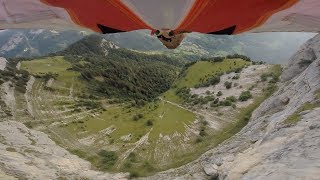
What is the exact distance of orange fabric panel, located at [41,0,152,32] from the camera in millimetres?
5758

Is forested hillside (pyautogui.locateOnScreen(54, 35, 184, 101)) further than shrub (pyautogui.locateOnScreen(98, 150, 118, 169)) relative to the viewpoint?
Yes

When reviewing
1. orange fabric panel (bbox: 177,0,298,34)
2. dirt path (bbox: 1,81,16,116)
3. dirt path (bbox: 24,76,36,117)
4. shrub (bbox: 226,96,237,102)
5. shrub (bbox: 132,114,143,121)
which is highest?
shrub (bbox: 226,96,237,102)

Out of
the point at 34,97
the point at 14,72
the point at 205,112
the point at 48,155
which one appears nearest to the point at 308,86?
the point at 205,112

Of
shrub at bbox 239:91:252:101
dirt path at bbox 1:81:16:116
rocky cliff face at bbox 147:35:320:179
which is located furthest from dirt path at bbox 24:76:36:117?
rocky cliff face at bbox 147:35:320:179

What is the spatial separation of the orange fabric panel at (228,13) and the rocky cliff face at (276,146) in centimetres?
2191

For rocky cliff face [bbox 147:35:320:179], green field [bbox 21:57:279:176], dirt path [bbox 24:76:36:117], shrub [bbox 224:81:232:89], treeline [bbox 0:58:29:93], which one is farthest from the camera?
treeline [bbox 0:58:29:93]

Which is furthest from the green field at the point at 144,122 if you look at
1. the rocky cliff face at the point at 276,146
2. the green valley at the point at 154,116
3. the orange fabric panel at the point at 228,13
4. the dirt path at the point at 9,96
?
the orange fabric panel at the point at 228,13

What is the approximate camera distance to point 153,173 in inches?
1805

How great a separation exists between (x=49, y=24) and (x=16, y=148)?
48.4 m

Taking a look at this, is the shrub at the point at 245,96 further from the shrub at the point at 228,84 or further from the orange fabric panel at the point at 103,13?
the orange fabric panel at the point at 103,13

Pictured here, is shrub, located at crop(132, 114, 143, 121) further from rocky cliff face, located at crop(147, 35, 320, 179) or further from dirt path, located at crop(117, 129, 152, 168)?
rocky cliff face, located at crop(147, 35, 320, 179)

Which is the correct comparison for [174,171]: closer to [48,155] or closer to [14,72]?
[48,155]

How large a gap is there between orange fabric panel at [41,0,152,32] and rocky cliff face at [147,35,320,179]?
73.7 feet

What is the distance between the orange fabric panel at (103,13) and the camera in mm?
5758
